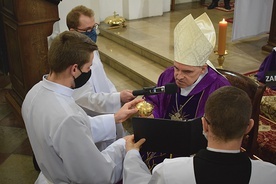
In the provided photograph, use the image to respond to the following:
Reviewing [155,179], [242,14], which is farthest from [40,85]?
[242,14]

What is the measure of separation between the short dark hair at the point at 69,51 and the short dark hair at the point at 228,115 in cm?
85

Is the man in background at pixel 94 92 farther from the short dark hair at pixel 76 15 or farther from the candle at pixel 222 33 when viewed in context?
the candle at pixel 222 33

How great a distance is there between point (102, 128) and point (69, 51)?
704 millimetres

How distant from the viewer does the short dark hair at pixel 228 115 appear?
1.48 meters

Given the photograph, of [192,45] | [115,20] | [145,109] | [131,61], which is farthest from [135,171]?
[115,20]

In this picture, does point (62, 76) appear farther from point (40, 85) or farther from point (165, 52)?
point (165, 52)

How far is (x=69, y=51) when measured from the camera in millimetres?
2064

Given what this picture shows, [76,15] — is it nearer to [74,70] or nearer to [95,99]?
[95,99]

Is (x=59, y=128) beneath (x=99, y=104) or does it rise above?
above

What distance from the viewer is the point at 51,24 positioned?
4.20 metres

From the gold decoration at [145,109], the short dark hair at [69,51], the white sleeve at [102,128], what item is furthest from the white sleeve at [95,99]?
the short dark hair at [69,51]

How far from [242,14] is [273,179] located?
4.34 metres

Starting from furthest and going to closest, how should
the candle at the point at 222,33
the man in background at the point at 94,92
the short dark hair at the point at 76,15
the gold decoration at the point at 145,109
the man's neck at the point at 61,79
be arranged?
1. the candle at the point at 222,33
2. the short dark hair at the point at 76,15
3. the man in background at the point at 94,92
4. the gold decoration at the point at 145,109
5. the man's neck at the point at 61,79

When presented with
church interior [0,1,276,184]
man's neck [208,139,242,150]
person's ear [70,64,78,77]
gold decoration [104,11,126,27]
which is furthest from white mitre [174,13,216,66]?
gold decoration [104,11,126,27]
